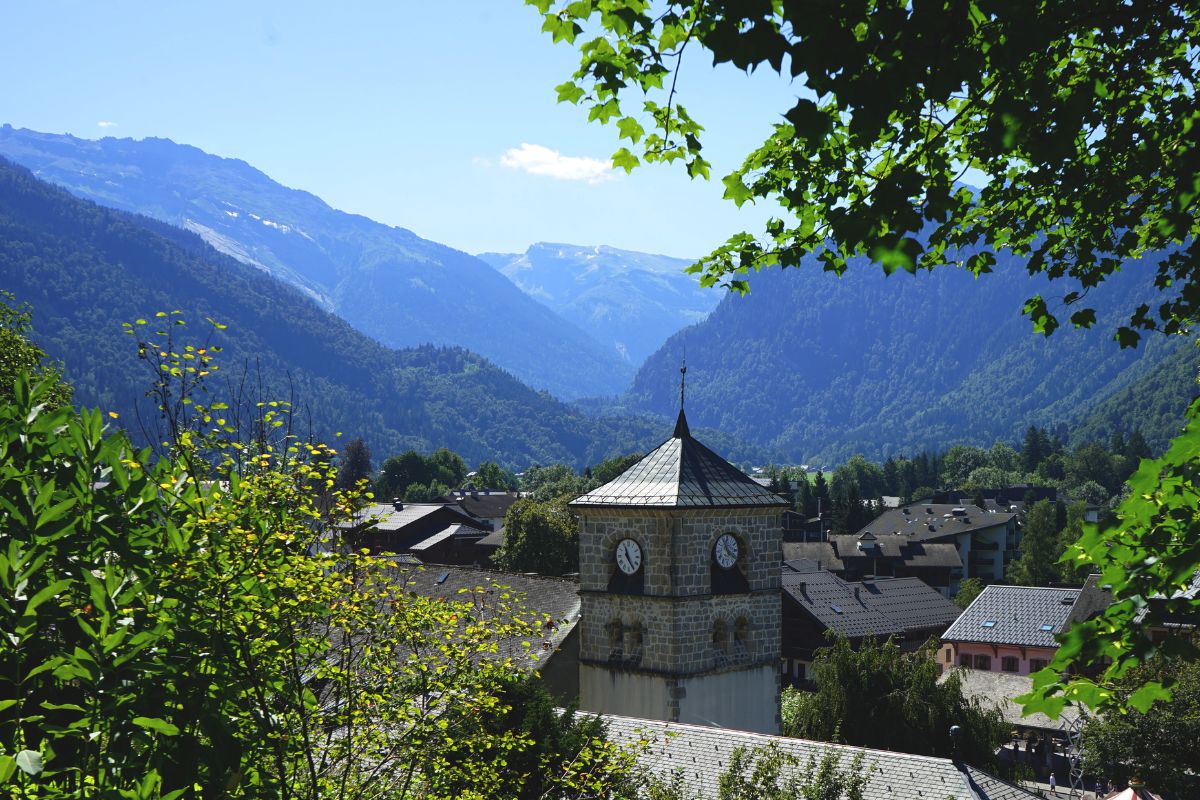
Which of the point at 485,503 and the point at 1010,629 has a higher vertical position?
A: the point at 485,503

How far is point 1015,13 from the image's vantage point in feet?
14.3

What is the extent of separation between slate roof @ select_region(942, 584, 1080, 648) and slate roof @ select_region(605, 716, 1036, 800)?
1290 inches

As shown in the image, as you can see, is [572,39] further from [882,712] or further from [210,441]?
[882,712]

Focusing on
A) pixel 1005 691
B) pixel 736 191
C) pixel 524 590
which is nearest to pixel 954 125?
pixel 736 191

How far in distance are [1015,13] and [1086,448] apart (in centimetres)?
15579

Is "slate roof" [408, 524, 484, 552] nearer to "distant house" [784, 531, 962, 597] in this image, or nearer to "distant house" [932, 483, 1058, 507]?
"distant house" [784, 531, 962, 597]

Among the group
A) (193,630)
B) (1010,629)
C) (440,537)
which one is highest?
(193,630)

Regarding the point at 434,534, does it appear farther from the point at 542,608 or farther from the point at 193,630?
the point at 193,630

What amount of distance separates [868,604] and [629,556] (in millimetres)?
35874

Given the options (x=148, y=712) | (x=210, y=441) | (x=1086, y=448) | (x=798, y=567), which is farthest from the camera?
(x=1086, y=448)

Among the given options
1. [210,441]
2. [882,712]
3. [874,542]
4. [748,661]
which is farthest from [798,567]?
[210,441]

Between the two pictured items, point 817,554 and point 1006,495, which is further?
point 1006,495

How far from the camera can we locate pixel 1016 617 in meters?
50.4

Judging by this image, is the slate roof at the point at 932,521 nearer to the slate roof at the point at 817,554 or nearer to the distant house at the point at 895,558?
the distant house at the point at 895,558
